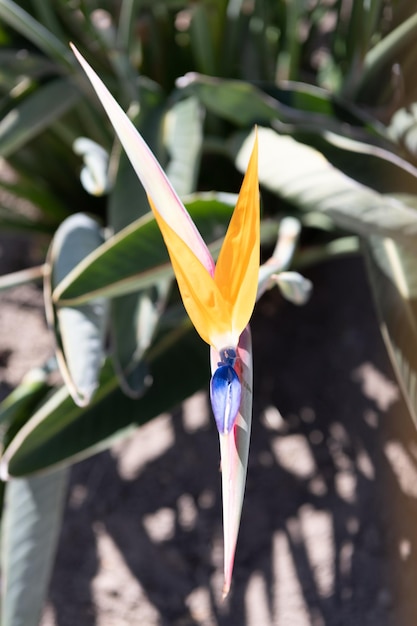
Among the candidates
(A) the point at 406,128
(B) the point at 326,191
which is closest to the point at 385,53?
(A) the point at 406,128

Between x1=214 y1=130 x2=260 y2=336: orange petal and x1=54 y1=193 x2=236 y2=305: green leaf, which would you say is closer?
x1=214 y1=130 x2=260 y2=336: orange petal

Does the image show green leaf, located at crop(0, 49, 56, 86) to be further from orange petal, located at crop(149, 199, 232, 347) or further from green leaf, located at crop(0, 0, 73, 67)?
orange petal, located at crop(149, 199, 232, 347)

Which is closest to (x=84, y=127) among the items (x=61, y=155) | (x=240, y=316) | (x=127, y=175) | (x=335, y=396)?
(x=61, y=155)

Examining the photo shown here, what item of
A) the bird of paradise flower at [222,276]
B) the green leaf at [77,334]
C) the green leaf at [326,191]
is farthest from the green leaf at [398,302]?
the bird of paradise flower at [222,276]

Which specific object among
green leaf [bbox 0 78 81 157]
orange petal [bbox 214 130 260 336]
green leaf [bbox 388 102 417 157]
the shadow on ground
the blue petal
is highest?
green leaf [bbox 0 78 81 157]

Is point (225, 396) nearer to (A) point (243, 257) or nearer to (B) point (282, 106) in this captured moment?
(A) point (243, 257)

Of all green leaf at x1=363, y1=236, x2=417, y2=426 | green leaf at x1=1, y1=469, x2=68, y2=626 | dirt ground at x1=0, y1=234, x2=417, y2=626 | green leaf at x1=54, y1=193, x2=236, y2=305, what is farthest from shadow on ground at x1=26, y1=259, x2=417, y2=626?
green leaf at x1=54, y1=193, x2=236, y2=305
